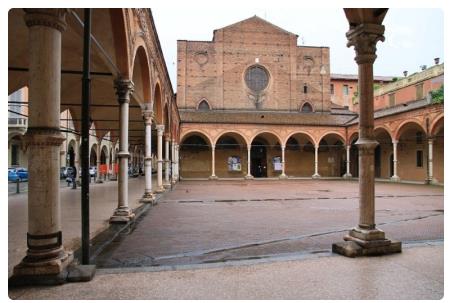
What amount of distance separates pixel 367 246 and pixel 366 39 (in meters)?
2.94

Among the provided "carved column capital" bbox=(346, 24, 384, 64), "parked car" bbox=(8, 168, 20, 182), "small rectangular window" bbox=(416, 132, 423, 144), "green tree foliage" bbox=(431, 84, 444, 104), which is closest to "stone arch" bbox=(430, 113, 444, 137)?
"green tree foliage" bbox=(431, 84, 444, 104)

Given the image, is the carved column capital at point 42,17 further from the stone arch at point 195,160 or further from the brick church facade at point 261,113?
the stone arch at point 195,160

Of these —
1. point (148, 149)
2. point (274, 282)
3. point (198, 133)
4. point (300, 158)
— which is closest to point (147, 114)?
point (148, 149)

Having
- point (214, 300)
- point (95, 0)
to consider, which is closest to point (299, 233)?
point (214, 300)

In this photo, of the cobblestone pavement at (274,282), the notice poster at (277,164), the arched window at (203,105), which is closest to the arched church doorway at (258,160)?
the notice poster at (277,164)

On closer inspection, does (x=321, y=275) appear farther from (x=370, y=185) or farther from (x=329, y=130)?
(x=329, y=130)

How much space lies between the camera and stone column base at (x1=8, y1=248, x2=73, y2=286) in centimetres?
358

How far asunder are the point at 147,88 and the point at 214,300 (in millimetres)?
8914

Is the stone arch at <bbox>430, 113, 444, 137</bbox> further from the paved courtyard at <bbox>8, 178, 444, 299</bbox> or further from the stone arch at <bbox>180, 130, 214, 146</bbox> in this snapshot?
the stone arch at <bbox>180, 130, 214, 146</bbox>

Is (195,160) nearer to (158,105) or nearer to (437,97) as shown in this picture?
(158,105)

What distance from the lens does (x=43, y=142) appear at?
148 inches

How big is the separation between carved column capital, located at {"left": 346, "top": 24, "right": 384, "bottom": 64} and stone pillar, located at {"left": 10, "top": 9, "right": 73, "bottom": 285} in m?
4.01

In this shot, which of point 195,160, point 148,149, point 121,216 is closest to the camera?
point 121,216

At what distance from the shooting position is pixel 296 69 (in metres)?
40.0
